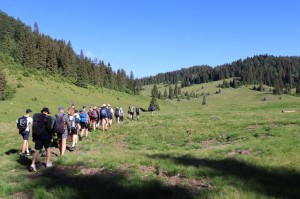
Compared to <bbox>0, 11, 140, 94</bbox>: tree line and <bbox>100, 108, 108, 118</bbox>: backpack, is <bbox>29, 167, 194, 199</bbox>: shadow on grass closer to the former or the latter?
<bbox>100, 108, 108, 118</bbox>: backpack

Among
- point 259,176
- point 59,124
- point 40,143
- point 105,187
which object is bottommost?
point 105,187

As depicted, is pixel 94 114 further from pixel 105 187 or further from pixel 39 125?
pixel 105 187

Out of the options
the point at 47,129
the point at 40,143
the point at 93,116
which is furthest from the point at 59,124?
the point at 93,116

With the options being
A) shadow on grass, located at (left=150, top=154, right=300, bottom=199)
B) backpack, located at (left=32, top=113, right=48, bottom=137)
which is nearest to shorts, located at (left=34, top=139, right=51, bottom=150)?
backpack, located at (left=32, top=113, right=48, bottom=137)

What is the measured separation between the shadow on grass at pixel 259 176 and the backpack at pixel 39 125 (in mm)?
5021

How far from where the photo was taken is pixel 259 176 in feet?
33.3

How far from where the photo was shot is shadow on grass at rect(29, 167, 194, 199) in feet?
29.3

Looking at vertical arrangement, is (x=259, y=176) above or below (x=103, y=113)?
below

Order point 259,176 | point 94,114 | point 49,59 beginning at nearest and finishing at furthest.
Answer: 1. point 259,176
2. point 94,114
3. point 49,59

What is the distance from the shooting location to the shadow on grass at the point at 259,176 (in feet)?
28.5

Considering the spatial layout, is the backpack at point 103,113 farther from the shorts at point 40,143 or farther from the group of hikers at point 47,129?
the shorts at point 40,143

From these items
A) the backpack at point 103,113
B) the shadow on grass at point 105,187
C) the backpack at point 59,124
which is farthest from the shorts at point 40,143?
the backpack at point 103,113

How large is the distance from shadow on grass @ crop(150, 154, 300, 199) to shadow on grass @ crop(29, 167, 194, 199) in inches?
70.5

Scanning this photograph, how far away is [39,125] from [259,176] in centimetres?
786
